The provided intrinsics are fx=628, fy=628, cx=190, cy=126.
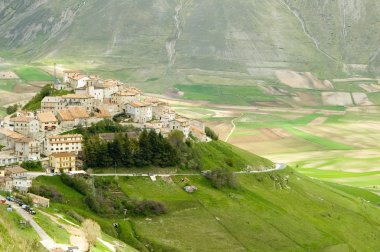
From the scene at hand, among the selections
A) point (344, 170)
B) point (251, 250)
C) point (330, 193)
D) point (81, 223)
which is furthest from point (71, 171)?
point (344, 170)

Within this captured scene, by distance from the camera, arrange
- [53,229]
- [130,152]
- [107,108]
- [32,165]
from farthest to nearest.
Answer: [107,108] < [130,152] < [32,165] < [53,229]

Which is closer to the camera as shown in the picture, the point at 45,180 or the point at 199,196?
the point at 45,180

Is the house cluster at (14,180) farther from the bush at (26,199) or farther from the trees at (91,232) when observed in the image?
the trees at (91,232)

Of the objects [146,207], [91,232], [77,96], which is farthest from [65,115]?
[91,232]

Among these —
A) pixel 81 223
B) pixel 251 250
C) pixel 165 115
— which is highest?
pixel 165 115

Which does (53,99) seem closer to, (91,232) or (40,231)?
(91,232)

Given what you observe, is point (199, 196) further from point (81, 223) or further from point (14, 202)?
point (14, 202)

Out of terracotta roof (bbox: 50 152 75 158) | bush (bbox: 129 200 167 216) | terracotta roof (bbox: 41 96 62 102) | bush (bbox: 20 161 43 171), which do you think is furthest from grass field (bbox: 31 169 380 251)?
terracotta roof (bbox: 41 96 62 102)

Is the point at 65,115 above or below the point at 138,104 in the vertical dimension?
below
